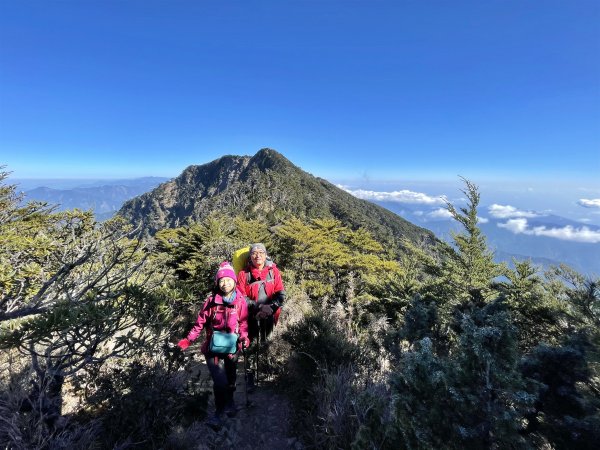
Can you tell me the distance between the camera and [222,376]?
3.64 meters

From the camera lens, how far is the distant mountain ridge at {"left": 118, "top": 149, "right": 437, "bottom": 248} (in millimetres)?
67525

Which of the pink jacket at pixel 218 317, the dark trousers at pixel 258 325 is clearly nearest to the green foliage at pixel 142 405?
the pink jacket at pixel 218 317

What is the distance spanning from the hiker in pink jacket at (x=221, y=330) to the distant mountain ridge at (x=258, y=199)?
29264 millimetres

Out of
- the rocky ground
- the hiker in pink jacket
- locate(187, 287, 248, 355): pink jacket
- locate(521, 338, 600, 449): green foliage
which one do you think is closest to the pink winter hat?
the hiker in pink jacket

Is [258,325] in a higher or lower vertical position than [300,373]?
higher

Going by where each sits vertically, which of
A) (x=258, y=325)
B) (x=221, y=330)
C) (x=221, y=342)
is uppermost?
(x=221, y=330)

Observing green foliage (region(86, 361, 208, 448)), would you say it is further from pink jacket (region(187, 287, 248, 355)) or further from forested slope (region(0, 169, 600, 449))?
pink jacket (region(187, 287, 248, 355))

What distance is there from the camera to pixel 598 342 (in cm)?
267

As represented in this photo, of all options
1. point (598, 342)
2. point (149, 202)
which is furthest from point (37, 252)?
point (149, 202)

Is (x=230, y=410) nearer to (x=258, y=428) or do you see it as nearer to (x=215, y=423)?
(x=215, y=423)

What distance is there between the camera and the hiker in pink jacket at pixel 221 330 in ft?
11.9

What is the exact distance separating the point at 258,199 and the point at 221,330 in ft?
230

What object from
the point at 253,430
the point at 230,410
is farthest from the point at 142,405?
the point at 253,430

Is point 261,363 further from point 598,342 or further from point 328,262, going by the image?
point 328,262
